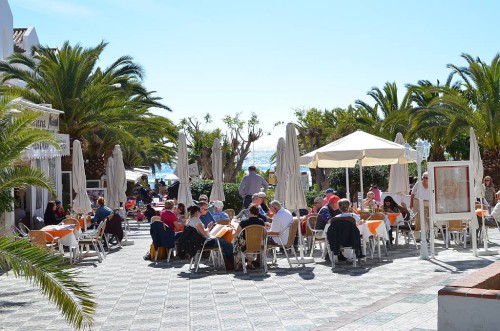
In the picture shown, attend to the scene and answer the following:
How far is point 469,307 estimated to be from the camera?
6.20 metres

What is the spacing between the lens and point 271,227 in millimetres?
14195

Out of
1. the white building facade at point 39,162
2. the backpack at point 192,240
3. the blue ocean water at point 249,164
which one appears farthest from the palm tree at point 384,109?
the backpack at point 192,240

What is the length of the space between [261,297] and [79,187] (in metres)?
9.03

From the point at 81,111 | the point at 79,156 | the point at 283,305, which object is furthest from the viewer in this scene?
the point at 81,111

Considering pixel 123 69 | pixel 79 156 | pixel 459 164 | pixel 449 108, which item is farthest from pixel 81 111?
pixel 459 164

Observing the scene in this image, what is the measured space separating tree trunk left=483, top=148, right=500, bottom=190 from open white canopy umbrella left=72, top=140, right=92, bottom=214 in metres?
15.8

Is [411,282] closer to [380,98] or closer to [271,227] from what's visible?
[271,227]

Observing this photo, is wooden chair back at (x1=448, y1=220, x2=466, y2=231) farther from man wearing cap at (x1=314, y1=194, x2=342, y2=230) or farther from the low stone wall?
the low stone wall

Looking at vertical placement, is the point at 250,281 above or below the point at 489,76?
below

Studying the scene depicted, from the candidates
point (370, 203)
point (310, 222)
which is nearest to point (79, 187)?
point (310, 222)

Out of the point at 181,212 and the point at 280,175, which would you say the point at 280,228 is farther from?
the point at 181,212

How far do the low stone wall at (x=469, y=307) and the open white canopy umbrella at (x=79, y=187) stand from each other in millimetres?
13094

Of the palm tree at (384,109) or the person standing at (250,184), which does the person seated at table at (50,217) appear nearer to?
the person standing at (250,184)

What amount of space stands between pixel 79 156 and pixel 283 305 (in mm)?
10195
